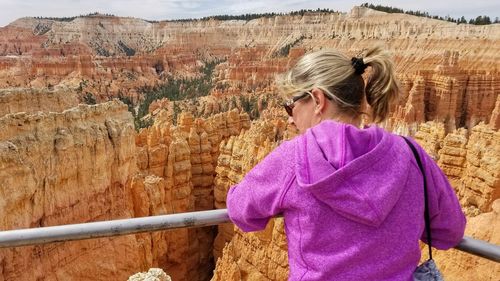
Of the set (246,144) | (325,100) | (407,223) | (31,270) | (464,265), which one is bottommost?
(31,270)

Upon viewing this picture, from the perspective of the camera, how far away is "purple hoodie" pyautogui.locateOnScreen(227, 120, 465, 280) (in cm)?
109

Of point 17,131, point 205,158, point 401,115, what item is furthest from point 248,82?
point 17,131

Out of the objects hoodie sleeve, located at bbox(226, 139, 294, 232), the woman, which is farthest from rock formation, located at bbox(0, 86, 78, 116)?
the woman

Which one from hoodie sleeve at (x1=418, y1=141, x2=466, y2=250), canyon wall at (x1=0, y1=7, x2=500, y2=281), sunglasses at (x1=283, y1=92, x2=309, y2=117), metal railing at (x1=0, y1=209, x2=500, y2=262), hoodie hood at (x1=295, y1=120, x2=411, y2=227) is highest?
sunglasses at (x1=283, y1=92, x2=309, y2=117)

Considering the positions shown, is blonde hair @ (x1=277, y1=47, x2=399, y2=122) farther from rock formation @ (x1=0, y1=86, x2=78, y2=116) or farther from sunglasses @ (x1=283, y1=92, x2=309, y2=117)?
rock formation @ (x1=0, y1=86, x2=78, y2=116)

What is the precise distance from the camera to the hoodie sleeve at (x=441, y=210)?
3.99 feet

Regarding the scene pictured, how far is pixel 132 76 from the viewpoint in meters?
45.7

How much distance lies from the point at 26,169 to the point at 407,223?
5.93 m

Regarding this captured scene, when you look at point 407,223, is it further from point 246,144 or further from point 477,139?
point 477,139

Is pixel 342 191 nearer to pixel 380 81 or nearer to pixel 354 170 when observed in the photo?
pixel 354 170

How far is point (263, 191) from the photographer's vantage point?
1.20m

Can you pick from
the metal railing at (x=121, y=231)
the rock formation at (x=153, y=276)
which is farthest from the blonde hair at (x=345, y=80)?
the rock formation at (x=153, y=276)

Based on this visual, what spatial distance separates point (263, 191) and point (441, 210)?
0.57m

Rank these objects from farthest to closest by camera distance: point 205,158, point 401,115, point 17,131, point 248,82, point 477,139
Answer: point 248,82 → point 401,115 → point 205,158 → point 477,139 → point 17,131
